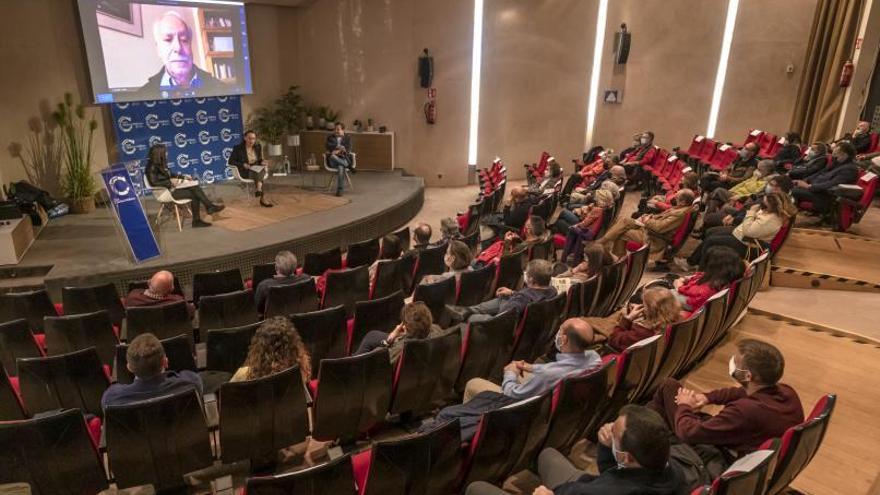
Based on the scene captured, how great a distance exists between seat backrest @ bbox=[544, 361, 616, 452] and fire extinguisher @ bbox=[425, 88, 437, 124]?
8.73 metres

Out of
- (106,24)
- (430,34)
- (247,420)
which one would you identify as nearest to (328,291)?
(247,420)

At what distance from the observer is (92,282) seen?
5871 mm

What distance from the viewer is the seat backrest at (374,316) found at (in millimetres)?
3859

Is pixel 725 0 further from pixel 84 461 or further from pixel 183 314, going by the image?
pixel 84 461

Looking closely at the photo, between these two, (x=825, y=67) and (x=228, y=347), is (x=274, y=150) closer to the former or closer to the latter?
(x=228, y=347)

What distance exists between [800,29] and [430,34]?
638cm

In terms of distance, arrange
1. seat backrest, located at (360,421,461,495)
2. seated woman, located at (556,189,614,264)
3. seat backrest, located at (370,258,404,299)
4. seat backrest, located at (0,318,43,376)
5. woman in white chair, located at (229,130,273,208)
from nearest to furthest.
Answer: seat backrest, located at (360,421,461,495) < seat backrest, located at (0,318,43,376) < seat backrest, located at (370,258,404,299) < seated woman, located at (556,189,614,264) < woman in white chair, located at (229,130,273,208)

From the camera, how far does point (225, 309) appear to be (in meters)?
4.15

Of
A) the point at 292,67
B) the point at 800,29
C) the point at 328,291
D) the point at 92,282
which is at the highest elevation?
the point at 800,29

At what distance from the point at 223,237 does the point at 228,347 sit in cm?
386

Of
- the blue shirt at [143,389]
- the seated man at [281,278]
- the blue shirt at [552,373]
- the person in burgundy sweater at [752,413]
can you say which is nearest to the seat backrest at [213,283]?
the seated man at [281,278]

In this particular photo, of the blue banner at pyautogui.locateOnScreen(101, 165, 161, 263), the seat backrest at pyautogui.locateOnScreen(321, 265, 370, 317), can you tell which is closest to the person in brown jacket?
the seat backrest at pyautogui.locateOnScreen(321, 265, 370, 317)

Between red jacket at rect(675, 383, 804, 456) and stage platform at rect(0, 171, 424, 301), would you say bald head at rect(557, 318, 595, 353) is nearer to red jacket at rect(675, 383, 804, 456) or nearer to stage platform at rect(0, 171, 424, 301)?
red jacket at rect(675, 383, 804, 456)

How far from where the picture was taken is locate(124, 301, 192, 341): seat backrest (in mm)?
3930
